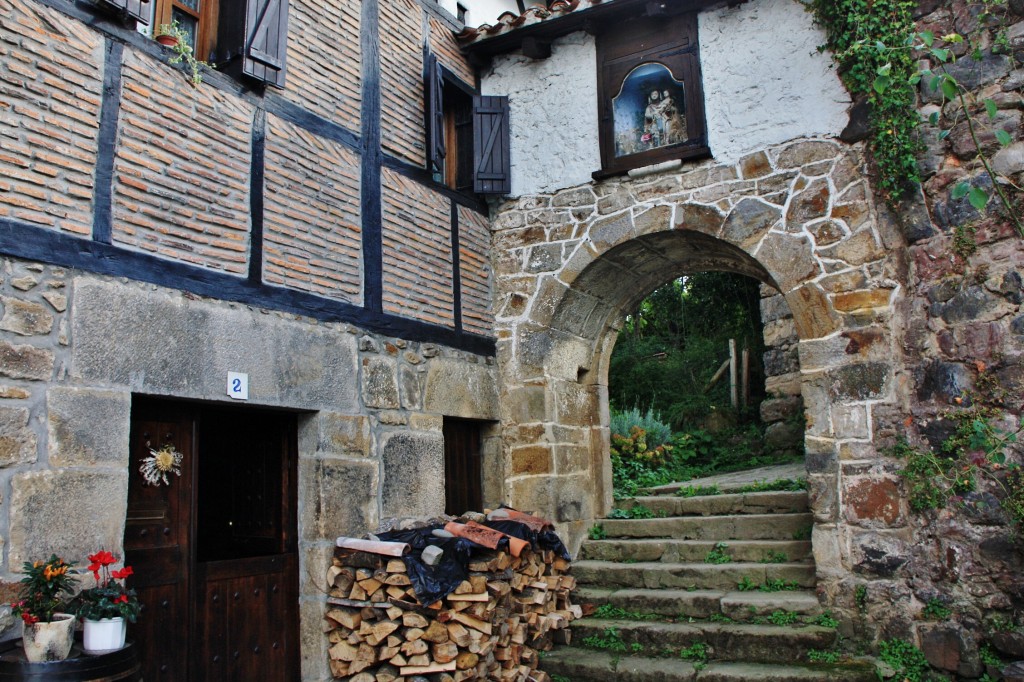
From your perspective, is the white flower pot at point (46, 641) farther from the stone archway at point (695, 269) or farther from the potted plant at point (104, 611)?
the stone archway at point (695, 269)

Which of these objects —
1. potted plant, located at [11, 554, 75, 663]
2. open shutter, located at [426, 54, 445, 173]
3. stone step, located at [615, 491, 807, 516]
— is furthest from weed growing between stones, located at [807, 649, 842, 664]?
open shutter, located at [426, 54, 445, 173]

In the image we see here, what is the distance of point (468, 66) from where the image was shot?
21.7 feet

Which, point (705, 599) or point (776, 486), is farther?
point (776, 486)

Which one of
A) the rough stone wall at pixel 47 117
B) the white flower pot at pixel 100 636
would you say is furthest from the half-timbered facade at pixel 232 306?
the white flower pot at pixel 100 636

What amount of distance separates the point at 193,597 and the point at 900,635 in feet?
13.0

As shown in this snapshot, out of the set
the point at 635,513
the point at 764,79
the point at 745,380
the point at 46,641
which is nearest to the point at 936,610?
the point at 635,513

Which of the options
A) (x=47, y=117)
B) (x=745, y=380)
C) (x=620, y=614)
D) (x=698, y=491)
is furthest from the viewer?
(x=745, y=380)

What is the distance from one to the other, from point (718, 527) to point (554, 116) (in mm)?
3465

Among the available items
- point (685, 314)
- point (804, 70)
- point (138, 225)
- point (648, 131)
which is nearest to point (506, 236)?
point (648, 131)

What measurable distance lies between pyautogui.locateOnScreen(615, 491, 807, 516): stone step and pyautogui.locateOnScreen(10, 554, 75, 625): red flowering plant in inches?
176

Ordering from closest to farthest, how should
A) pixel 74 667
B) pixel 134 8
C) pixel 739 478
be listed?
pixel 74 667 < pixel 134 8 < pixel 739 478

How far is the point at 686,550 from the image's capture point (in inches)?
226

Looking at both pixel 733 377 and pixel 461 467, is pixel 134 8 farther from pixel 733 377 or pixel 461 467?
pixel 733 377

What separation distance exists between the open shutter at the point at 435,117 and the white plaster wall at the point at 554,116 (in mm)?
799
